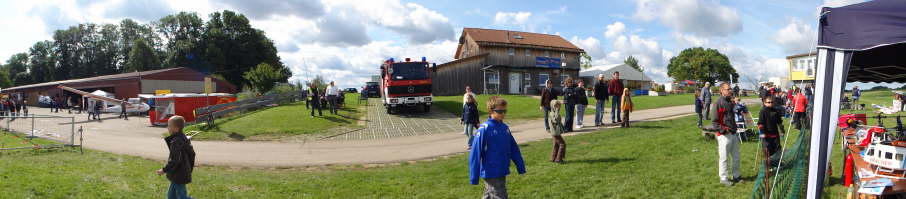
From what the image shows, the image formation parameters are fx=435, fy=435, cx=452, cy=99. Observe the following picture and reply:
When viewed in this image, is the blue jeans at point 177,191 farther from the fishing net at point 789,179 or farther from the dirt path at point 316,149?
the fishing net at point 789,179

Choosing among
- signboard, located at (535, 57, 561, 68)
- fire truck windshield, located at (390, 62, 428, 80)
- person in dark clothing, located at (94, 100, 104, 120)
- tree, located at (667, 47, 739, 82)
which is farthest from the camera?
tree, located at (667, 47, 739, 82)

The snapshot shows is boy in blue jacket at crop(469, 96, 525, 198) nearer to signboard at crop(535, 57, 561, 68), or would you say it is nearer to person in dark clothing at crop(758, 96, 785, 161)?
person in dark clothing at crop(758, 96, 785, 161)

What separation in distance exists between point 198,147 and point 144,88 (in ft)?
127

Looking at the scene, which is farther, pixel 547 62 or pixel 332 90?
pixel 547 62

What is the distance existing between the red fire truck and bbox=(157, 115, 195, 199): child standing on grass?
1444 centimetres

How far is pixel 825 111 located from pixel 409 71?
17333 millimetres

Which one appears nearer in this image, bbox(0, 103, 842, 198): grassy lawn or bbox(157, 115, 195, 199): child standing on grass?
bbox(157, 115, 195, 199): child standing on grass

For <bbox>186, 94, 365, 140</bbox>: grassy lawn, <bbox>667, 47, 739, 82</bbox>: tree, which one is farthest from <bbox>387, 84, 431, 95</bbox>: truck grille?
<bbox>667, 47, 739, 82</bbox>: tree

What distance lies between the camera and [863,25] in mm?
3965

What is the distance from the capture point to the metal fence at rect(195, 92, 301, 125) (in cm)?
1738

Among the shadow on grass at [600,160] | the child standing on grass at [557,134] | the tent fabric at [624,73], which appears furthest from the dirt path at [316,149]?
the tent fabric at [624,73]

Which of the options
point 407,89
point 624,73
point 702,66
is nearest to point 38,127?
point 407,89

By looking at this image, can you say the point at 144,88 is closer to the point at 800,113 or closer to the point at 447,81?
the point at 447,81

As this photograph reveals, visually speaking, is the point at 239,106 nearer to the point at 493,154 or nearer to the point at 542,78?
the point at 493,154
